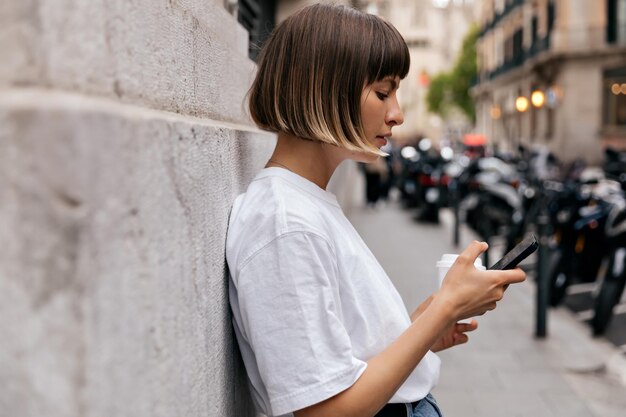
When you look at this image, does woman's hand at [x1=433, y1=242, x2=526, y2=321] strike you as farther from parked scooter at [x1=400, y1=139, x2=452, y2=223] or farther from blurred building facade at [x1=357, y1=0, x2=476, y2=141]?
blurred building facade at [x1=357, y1=0, x2=476, y2=141]

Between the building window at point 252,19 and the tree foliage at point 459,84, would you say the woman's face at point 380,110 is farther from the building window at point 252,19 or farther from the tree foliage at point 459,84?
the tree foliage at point 459,84

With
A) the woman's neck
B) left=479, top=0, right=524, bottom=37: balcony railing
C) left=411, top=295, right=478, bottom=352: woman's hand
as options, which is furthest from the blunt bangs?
left=479, top=0, right=524, bottom=37: balcony railing

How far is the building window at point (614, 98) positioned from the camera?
31594 millimetres

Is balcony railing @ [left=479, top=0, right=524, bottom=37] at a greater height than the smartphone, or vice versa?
balcony railing @ [left=479, top=0, right=524, bottom=37]

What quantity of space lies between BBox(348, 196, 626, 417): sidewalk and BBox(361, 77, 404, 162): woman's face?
2820 mm

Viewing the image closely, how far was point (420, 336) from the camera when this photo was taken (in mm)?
1568

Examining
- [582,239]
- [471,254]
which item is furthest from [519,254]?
[582,239]

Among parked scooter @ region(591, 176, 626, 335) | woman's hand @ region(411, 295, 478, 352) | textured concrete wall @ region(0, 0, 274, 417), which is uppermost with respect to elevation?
textured concrete wall @ region(0, 0, 274, 417)

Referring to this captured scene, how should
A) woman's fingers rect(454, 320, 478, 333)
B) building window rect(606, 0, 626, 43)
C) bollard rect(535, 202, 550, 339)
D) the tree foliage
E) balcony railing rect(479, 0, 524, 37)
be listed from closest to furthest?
woman's fingers rect(454, 320, 478, 333) → bollard rect(535, 202, 550, 339) → building window rect(606, 0, 626, 43) → balcony railing rect(479, 0, 524, 37) → the tree foliage

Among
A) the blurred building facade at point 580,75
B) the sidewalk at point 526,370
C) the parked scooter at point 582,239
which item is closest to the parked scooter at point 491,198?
the parked scooter at point 582,239

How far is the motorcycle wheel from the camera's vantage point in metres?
5.93

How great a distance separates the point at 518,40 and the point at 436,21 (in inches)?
2251

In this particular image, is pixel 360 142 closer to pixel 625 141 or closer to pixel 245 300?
pixel 245 300

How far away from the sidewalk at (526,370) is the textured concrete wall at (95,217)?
3.32 metres
